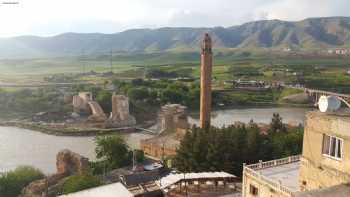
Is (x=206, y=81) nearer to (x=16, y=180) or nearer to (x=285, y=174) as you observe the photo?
(x=16, y=180)

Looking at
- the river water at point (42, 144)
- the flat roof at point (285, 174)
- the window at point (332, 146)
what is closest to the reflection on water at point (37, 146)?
the river water at point (42, 144)

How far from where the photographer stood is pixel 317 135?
36.5 ft

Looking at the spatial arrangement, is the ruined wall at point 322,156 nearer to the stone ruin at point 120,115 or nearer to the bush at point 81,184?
the bush at point 81,184

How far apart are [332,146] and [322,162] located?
0.58 meters

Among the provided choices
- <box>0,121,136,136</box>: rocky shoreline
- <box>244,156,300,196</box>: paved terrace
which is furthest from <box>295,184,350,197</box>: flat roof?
<box>0,121,136,136</box>: rocky shoreline

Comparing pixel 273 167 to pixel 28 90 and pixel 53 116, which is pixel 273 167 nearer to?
pixel 53 116

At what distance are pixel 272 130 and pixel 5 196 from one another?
76.7 ft

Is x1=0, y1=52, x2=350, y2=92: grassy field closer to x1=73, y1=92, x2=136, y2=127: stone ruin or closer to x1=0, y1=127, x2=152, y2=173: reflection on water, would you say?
x1=73, y1=92, x2=136, y2=127: stone ruin

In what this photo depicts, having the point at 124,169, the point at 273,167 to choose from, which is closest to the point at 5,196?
the point at 124,169

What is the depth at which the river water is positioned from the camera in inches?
1472

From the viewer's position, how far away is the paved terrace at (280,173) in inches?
502

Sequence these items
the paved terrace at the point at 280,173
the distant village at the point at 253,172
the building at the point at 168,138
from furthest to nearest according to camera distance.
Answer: the building at the point at 168,138 < the paved terrace at the point at 280,173 < the distant village at the point at 253,172

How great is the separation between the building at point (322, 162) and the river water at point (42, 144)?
26751 millimetres

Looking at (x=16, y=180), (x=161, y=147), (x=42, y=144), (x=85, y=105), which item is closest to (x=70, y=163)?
(x=16, y=180)
